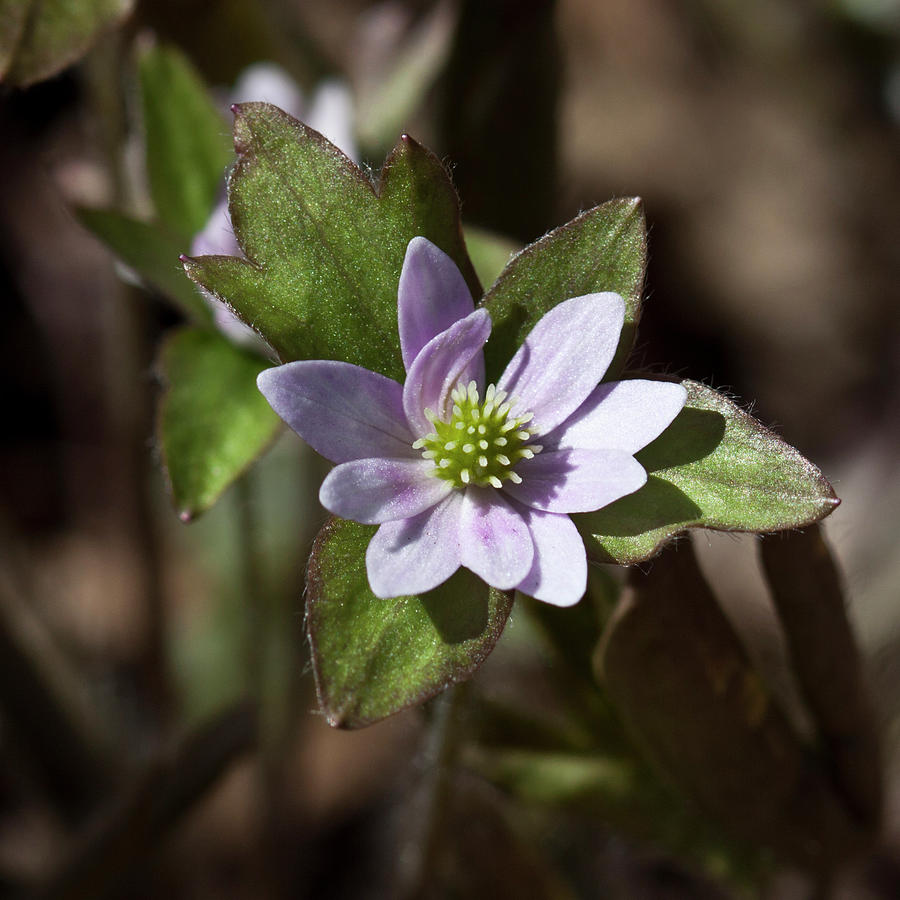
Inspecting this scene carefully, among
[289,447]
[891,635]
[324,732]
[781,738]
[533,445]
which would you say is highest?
[533,445]

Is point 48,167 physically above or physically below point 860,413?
above

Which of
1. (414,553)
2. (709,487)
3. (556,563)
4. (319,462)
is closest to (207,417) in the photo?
(414,553)

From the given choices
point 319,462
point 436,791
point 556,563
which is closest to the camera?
point 556,563

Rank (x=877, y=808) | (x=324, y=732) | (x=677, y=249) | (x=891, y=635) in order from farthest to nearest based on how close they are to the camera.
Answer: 1. (x=677, y=249)
2. (x=324, y=732)
3. (x=891, y=635)
4. (x=877, y=808)

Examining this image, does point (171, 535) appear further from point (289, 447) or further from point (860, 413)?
point (860, 413)

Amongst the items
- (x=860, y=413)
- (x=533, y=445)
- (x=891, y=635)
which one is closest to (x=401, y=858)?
(x=891, y=635)

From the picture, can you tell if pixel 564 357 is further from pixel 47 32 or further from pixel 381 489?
pixel 47 32

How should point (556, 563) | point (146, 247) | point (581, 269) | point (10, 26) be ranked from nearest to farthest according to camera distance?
point (556, 563)
point (581, 269)
point (10, 26)
point (146, 247)
